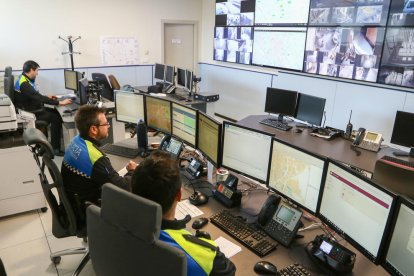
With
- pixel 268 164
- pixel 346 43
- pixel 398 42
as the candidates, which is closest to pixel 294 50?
pixel 346 43

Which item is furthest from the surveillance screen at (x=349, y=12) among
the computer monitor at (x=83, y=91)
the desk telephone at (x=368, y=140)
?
the computer monitor at (x=83, y=91)

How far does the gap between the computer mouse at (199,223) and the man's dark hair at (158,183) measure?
62 centimetres

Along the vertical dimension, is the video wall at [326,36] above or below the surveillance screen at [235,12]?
below

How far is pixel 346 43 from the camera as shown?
15.7ft

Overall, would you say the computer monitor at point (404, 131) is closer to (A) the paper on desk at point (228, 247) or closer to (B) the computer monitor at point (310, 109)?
(B) the computer monitor at point (310, 109)

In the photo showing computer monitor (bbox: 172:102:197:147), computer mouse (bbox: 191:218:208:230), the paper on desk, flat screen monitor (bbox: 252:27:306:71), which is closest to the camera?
the paper on desk

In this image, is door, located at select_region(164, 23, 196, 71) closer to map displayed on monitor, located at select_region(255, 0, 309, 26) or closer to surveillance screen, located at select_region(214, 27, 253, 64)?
surveillance screen, located at select_region(214, 27, 253, 64)

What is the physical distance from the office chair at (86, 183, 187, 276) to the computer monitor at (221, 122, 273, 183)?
3.63 ft

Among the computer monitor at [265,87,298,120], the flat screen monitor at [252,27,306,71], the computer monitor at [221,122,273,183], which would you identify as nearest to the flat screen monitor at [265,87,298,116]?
the computer monitor at [265,87,298,120]

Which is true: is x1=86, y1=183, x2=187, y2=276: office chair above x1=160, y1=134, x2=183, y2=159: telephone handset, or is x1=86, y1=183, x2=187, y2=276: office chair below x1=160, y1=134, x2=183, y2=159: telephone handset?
above

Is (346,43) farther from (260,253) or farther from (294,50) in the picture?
(260,253)

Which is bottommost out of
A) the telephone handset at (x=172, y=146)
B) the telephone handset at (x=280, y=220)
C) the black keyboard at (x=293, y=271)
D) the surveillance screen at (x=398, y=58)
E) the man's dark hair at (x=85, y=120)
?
the black keyboard at (x=293, y=271)

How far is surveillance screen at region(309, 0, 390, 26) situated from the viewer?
4.36 m

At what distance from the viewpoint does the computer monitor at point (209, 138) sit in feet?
7.45
